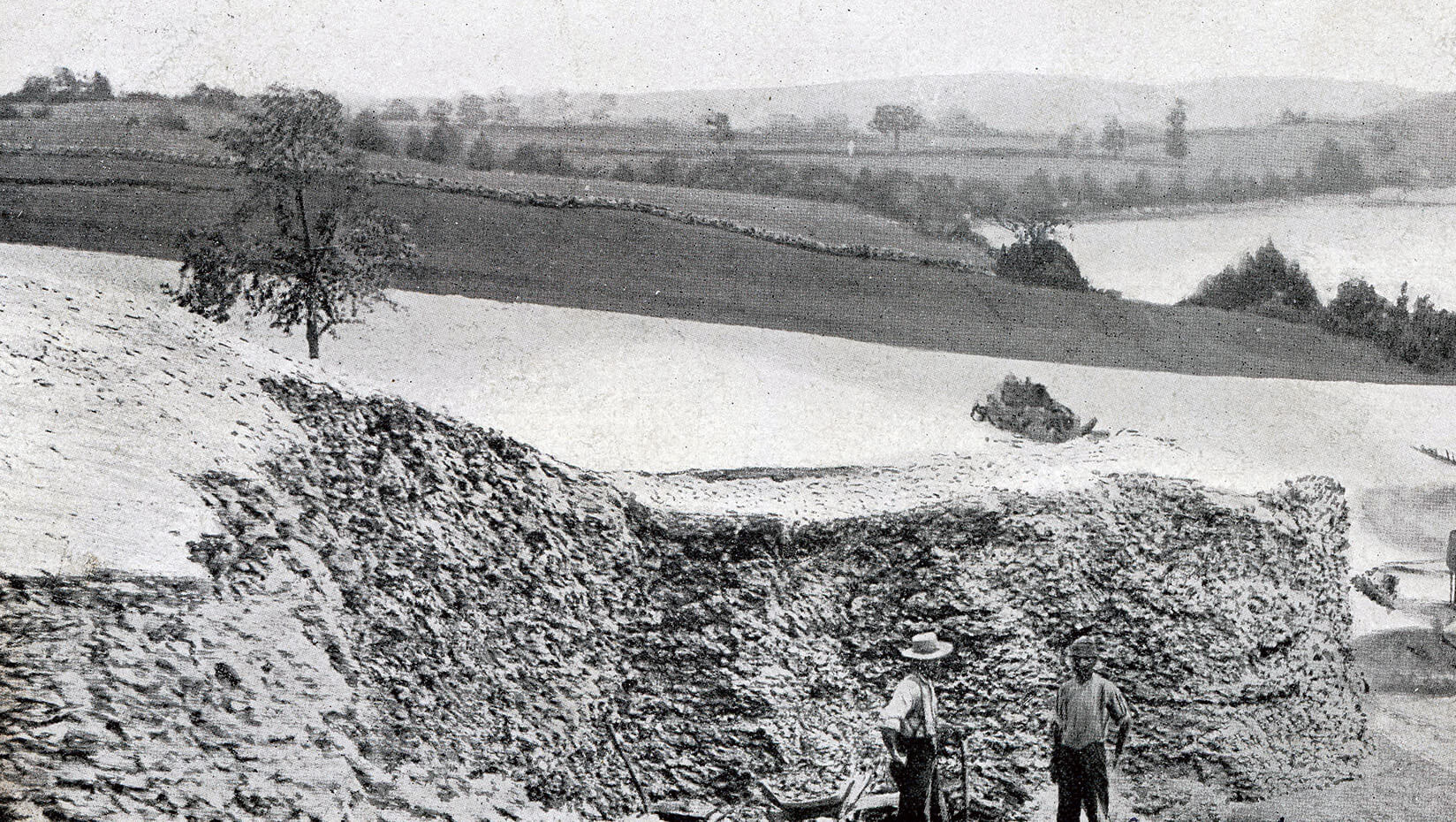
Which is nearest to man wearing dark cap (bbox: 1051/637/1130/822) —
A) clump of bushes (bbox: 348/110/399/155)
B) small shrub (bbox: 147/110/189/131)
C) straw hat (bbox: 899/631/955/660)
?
straw hat (bbox: 899/631/955/660)

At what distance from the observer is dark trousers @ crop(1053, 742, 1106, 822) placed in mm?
5133

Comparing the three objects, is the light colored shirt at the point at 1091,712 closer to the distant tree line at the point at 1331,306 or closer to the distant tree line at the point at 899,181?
the distant tree line at the point at 899,181

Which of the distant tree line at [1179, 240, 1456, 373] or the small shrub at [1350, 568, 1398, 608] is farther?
the distant tree line at [1179, 240, 1456, 373]

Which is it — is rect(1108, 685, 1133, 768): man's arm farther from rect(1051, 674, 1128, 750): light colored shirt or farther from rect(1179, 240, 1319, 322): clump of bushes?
rect(1179, 240, 1319, 322): clump of bushes

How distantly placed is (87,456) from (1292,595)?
21.4 feet

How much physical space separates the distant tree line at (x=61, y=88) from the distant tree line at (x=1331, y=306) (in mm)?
8022

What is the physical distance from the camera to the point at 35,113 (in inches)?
276

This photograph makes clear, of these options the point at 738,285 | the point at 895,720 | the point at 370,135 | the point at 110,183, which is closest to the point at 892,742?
the point at 895,720

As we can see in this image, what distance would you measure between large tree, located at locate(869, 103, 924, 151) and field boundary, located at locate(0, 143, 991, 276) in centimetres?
89

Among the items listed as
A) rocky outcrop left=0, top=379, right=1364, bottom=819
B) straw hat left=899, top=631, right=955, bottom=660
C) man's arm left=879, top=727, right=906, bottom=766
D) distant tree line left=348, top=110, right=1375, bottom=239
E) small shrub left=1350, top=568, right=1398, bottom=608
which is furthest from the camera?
small shrub left=1350, top=568, right=1398, bottom=608

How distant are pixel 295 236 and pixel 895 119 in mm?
4402

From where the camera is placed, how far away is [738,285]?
26.6 feet

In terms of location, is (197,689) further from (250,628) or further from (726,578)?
(726,578)

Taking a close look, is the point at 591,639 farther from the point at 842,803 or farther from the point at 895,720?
the point at 895,720
